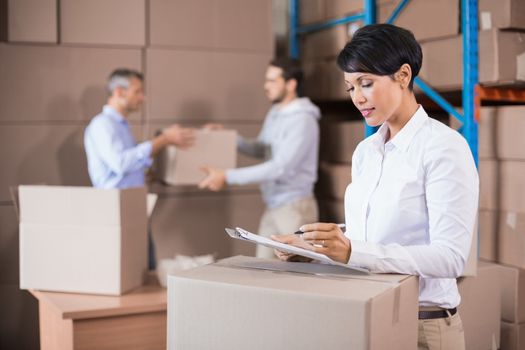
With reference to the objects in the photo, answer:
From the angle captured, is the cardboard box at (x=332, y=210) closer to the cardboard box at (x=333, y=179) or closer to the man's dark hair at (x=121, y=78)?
the cardboard box at (x=333, y=179)

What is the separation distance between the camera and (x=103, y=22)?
330 cm

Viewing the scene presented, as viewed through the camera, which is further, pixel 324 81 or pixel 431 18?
pixel 324 81

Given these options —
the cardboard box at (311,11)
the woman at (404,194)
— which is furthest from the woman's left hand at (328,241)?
the cardboard box at (311,11)

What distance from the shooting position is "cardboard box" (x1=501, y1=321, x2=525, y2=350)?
2377mm

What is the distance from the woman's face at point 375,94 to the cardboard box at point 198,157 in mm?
1909

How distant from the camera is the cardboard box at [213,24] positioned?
3.42 meters

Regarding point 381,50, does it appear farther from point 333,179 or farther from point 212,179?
point 333,179

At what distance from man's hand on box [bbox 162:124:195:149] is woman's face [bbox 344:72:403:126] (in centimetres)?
186

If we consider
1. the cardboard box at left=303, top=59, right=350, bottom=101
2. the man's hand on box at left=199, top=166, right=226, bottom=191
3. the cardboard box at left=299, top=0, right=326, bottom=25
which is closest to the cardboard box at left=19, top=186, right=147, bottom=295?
the man's hand on box at left=199, top=166, right=226, bottom=191

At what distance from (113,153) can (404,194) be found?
2.05 metres

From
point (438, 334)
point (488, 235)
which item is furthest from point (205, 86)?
point (438, 334)

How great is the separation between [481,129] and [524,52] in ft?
1.11

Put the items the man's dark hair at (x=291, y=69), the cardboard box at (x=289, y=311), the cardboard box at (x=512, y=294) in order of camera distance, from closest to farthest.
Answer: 1. the cardboard box at (x=289, y=311)
2. the cardboard box at (x=512, y=294)
3. the man's dark hair at (x=291, y=69)

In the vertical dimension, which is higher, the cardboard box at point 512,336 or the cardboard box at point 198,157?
the cardboard box at point 198,157
